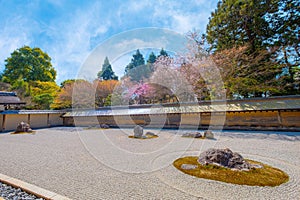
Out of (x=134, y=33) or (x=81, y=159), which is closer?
(x=81, y=159)

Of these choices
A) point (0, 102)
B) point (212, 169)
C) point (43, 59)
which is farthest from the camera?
point (43, 59)

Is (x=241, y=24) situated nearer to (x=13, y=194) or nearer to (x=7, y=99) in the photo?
(x=13, y=194)

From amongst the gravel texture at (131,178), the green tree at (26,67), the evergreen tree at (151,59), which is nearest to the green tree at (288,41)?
Result: the gravel texture at (131,178)

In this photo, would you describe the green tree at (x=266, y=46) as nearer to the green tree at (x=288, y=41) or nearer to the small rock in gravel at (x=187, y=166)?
the green tree at (x=288, y=41)

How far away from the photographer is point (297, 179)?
265 cm

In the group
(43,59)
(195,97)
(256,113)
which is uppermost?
(43,59)

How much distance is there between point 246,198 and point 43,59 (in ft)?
89.4

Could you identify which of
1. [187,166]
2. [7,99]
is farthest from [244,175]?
[7,99]

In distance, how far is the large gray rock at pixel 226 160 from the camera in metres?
3.21

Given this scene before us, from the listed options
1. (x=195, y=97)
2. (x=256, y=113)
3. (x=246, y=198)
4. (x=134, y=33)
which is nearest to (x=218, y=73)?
(x=195, y=97)

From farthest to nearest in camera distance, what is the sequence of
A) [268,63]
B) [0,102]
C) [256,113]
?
[0,102], [268,63], [256,113]

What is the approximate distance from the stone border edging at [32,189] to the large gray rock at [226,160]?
2845 millimetres

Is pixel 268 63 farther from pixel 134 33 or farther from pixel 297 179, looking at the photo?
pixel 297 179

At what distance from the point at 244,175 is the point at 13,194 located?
3.88 meters
